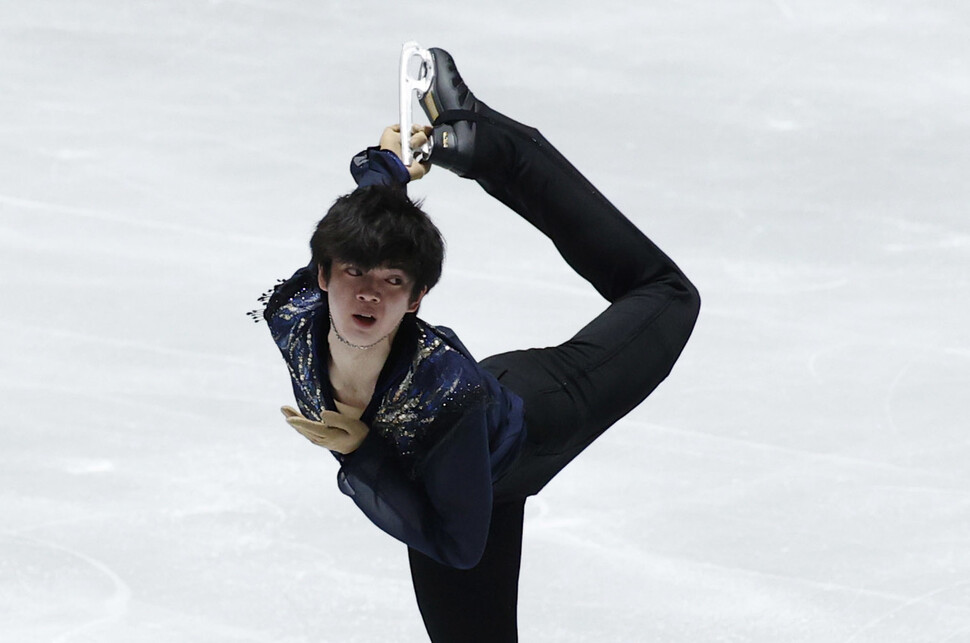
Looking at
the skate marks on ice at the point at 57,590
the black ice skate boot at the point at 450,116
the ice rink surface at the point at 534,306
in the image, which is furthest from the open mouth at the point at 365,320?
the skate marks on ice at the point at 57,590

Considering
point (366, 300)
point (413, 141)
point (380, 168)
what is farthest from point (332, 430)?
point (413, 141)

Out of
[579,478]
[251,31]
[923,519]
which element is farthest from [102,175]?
[923,519]

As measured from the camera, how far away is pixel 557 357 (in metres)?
2.97

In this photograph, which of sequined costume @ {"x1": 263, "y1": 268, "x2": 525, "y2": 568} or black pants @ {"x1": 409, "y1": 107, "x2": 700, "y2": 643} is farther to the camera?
black pants @ {"x1": 409, "y1": 107, "x2": 700, "y2": 643}

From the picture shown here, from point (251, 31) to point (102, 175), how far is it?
3.91 feet

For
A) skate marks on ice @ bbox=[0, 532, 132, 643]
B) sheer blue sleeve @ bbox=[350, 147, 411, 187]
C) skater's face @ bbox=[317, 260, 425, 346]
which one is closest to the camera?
skater's face @ bbox=[317, 260, 425, 346]

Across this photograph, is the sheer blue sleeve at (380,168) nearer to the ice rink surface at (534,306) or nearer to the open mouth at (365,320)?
the open mouth at (365,320)

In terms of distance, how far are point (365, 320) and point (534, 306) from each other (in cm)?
235

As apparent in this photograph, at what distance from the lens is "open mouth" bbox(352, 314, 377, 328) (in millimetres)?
2406

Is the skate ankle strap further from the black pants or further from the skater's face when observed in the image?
the skater's face

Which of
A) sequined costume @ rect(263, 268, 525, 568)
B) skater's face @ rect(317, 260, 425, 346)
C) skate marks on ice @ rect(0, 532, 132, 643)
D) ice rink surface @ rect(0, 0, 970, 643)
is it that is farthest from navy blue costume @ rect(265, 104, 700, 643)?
skate marks on ice @ rect(0, 532, 132, 643)

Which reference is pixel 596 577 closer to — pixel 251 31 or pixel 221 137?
pixel 221 137

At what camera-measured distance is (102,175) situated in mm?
5297

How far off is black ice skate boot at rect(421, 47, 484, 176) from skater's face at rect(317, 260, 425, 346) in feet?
2.21
